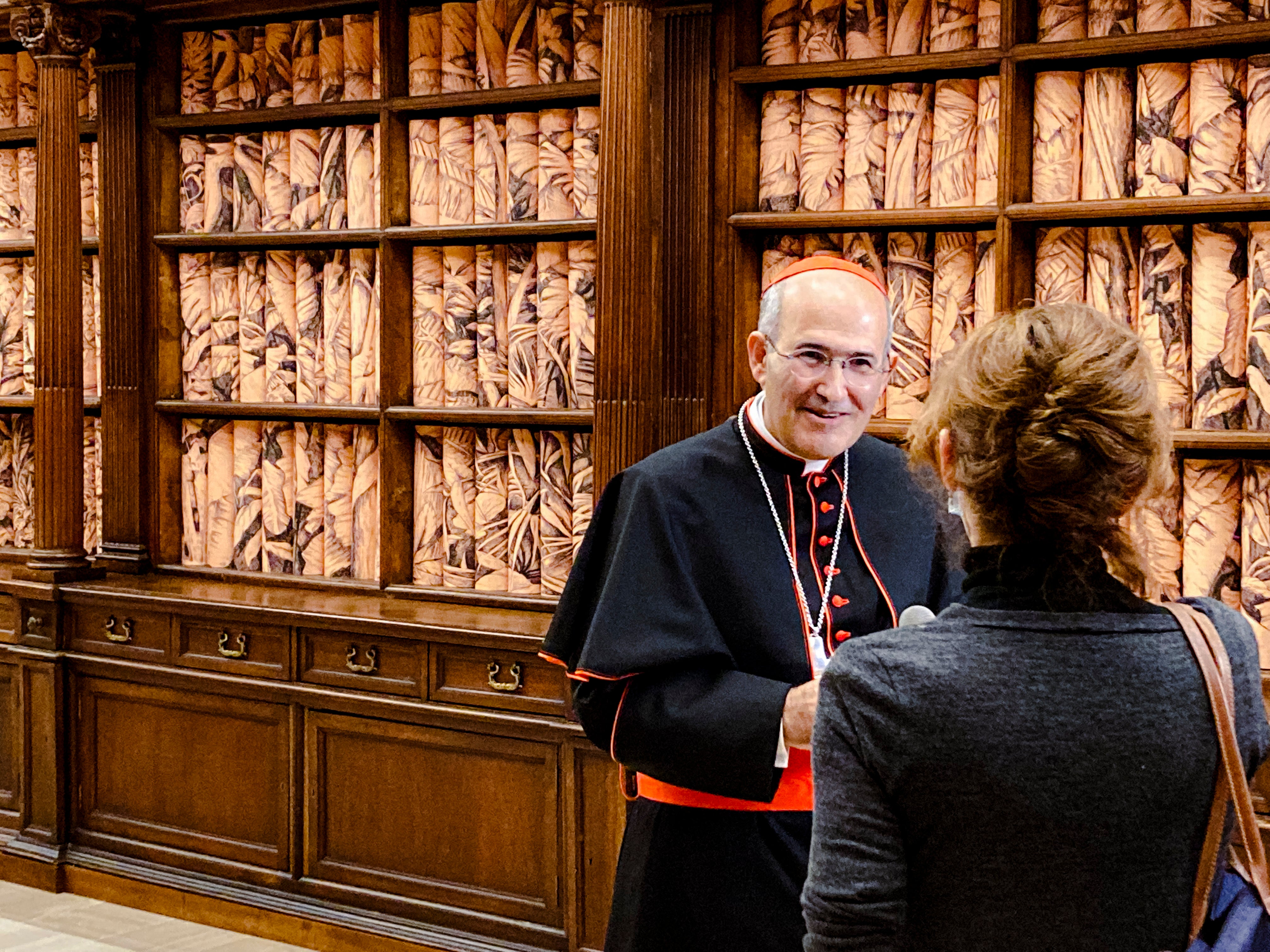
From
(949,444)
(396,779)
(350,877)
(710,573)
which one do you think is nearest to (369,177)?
(396,779)

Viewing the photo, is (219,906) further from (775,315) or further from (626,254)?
(775,315)

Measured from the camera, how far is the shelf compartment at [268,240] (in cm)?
371

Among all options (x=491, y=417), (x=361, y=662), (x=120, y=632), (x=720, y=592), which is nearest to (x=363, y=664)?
(x=361, y=662)

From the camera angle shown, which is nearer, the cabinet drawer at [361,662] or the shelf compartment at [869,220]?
the shelf compartment at [869,220]

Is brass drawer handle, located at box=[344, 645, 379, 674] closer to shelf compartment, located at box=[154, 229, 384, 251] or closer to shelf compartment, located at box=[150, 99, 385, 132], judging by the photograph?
shelf compartment, located at box=[154, 229, 384, 251]

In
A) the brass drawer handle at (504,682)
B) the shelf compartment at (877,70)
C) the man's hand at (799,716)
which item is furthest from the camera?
the brass drawer handle at (504,682)

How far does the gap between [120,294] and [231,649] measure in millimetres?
1083

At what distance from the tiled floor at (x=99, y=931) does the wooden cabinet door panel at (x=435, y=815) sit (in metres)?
0.31

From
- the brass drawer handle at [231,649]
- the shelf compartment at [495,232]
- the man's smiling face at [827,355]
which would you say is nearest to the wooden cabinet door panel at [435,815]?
the brass drawer handle at [231,649]

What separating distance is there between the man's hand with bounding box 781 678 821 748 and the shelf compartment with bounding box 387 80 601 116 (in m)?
1.91

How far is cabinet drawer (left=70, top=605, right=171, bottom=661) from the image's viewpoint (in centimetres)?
389

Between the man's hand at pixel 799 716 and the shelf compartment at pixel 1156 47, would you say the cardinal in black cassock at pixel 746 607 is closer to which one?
the man's hand at pixel 799 716

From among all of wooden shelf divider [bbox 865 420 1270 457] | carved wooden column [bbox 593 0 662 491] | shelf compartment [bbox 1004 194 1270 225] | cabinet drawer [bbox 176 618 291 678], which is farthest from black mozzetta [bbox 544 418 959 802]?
cabinet drawer [bbox 176 618 291 678]

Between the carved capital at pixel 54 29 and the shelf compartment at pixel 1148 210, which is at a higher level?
the carved capital at pixel 54 29
